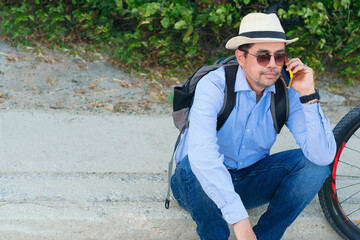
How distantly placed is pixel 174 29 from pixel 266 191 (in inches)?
107

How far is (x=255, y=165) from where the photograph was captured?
300 centimetres

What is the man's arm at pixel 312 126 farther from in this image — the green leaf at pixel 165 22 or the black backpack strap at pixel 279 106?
the green leaf at pixel 165 22

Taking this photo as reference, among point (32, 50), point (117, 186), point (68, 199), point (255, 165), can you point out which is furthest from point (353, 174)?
point (32, 50)

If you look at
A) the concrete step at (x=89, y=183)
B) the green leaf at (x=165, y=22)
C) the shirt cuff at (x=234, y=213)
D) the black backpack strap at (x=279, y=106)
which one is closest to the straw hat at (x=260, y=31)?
the black backpack strap at (x=279, y=106)

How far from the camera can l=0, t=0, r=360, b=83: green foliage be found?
15.7ft

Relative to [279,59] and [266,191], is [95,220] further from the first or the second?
[279,59]

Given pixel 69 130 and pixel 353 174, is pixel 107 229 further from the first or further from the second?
pixel 353 174

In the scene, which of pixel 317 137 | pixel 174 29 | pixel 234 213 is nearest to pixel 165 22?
pixel 174 29

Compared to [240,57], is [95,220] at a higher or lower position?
lower

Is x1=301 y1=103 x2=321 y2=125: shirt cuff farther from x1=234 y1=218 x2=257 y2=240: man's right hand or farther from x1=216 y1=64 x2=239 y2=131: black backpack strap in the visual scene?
x1=234 y1=218 x2=257 y2=240: man's right hand

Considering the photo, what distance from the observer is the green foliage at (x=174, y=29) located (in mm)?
4789

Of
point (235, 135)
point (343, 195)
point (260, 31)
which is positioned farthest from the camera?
point (343, 195)

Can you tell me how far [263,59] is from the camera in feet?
8.91

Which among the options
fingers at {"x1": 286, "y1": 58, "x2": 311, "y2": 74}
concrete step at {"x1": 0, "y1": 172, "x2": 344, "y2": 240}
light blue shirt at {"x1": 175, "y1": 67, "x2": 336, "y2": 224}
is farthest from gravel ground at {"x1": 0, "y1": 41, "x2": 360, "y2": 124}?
fingers at {"x1": 286, "y1": 58, "x2": 311, "y2": 74}
